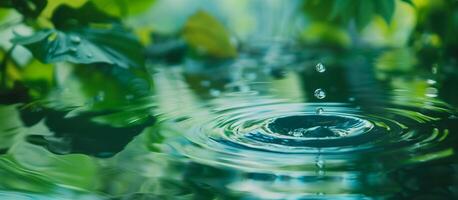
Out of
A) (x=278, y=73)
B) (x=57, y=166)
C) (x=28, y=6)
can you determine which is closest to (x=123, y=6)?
(x=28, y=6)

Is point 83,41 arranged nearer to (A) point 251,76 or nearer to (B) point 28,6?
(B) point 28,6

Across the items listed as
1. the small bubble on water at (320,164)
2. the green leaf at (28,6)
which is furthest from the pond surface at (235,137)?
the green leaf at (28,6)

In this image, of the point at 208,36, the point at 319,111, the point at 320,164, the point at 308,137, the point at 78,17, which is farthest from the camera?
the point at 208,36

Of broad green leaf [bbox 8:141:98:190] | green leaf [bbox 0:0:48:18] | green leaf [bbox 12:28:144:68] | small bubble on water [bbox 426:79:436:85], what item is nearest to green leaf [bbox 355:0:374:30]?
small bubble on water [bbox 426:79:436:85]

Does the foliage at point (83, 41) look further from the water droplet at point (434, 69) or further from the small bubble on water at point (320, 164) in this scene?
the water droplet at point (434, 69)

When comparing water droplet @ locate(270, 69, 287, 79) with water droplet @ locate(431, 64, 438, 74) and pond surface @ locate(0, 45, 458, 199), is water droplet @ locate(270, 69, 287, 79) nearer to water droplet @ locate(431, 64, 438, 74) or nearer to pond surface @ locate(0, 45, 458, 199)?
pond surface @ locate(0, 45, 458, 199)

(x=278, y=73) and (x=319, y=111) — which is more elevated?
(x=278, y=73)
